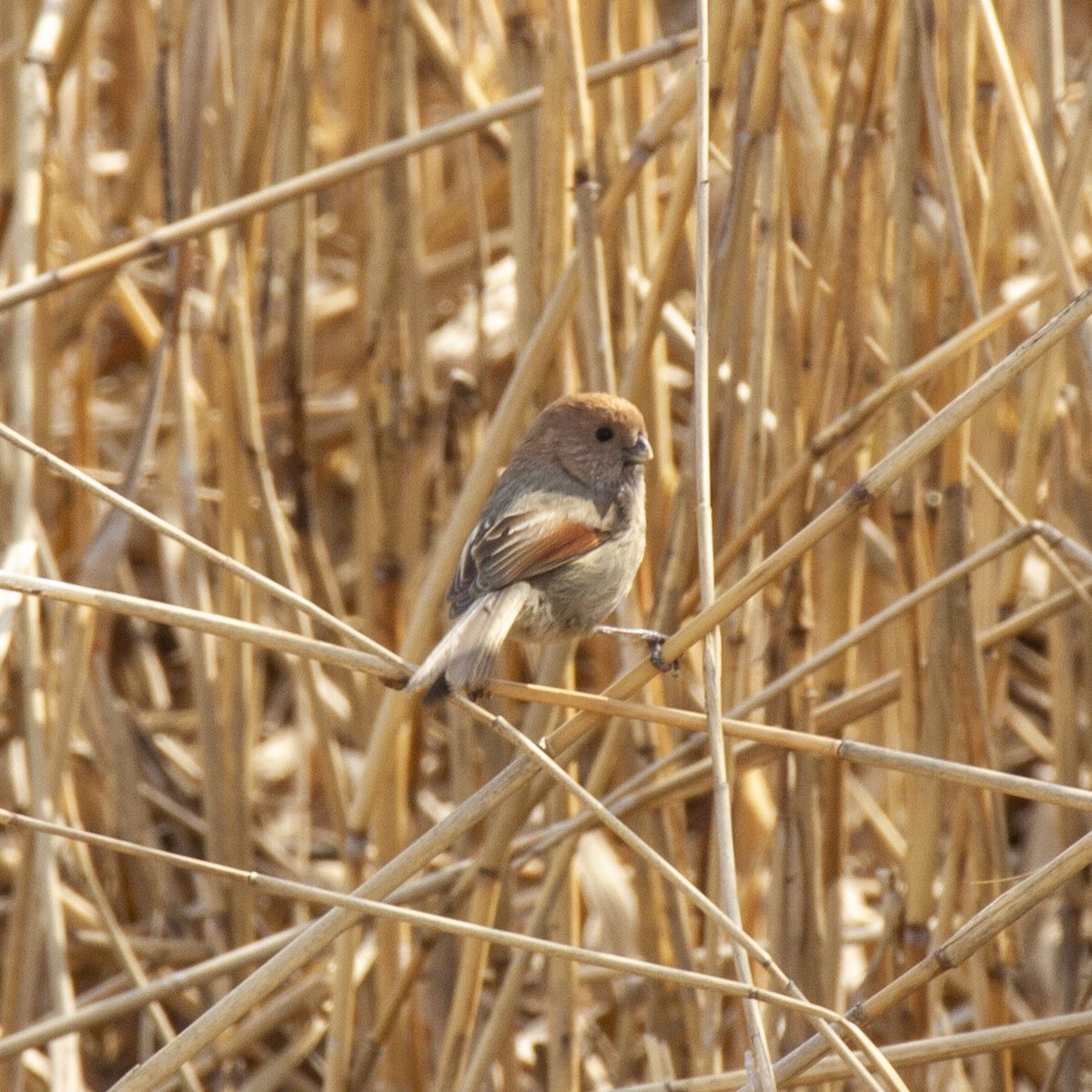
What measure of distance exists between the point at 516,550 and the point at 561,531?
123 mm

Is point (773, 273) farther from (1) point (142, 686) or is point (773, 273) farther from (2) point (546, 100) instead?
(1) point (142, 686)

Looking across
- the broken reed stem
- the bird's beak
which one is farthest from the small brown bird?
the broken reed stem

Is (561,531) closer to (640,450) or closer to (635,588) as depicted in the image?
(640,450)

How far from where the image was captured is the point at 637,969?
71.7 inches

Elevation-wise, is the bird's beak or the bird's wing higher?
the bird's beak

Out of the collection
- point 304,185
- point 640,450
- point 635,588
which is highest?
point 304,185

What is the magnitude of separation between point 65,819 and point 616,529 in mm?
1385

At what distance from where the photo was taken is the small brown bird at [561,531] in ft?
8.34

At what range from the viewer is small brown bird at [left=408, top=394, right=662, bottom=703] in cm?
254

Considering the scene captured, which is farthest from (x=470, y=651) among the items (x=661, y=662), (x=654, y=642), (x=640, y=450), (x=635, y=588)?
(x=635, y=588)

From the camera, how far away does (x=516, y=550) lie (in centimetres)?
257

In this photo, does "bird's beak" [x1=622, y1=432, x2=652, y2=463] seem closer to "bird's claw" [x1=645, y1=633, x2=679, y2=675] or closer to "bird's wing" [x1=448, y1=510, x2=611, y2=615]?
"bird's wing" [x1=448, y1=510, x2=611, y2=615]

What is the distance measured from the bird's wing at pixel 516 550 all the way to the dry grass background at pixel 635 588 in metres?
0.12

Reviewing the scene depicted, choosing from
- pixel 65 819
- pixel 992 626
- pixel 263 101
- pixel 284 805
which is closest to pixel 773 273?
pixel 992 626
